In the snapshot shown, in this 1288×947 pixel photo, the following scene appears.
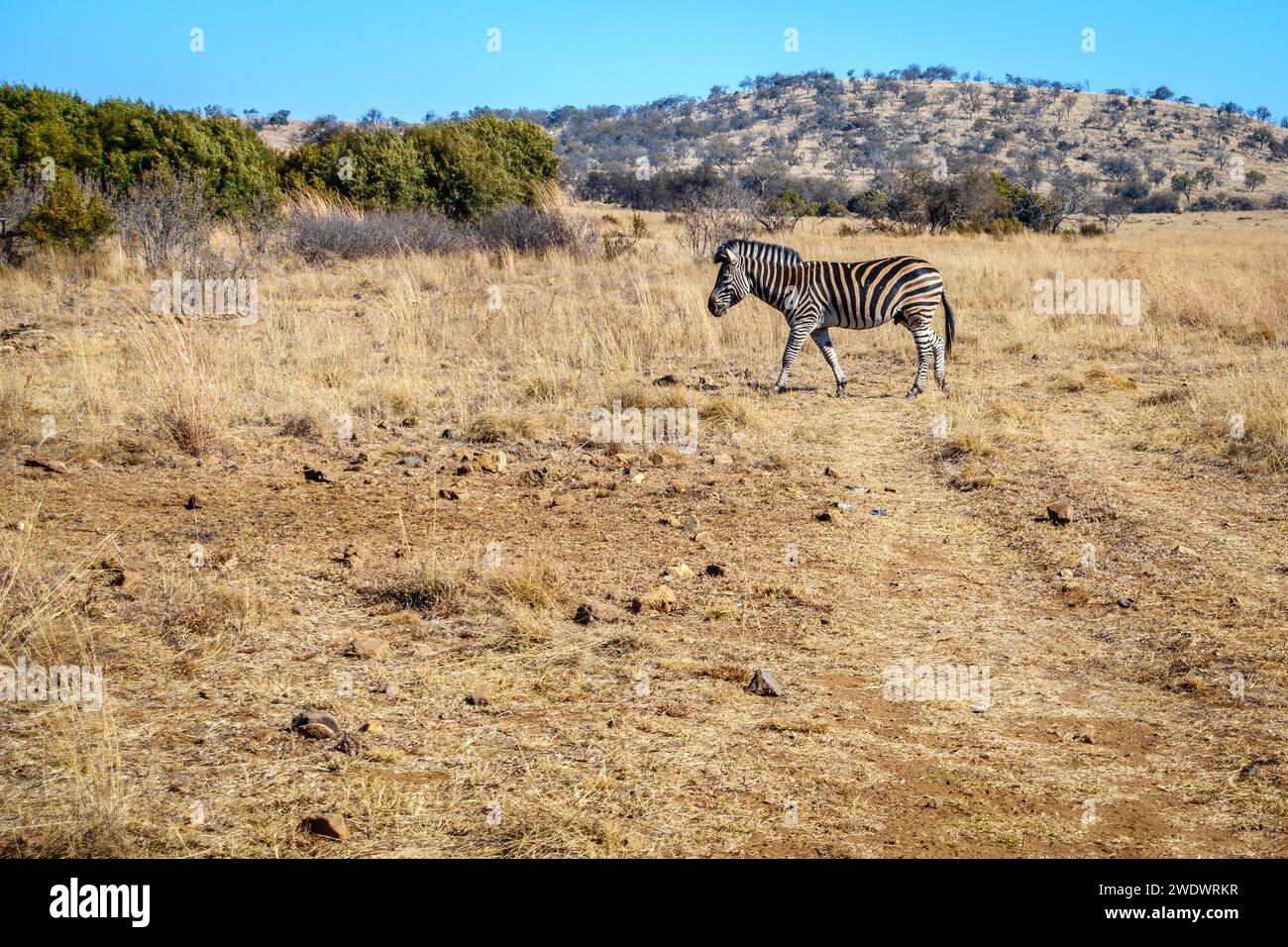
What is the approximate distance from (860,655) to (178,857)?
3.08 metres

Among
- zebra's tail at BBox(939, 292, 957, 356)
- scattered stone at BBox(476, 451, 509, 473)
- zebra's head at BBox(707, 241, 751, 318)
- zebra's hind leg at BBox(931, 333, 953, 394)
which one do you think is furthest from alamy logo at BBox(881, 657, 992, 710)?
zebra's tail at BBox(939, 292, 957, 356)

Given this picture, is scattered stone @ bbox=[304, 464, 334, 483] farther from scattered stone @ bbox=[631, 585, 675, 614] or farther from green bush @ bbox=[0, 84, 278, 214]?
green bush @ bbox=[0, 84, 278, 214]

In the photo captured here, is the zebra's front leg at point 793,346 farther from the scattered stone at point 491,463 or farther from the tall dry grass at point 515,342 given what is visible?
the scattered stone at point 491,463

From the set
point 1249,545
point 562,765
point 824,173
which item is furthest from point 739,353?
point 824,173

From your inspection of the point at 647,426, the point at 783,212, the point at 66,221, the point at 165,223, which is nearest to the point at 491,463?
the point at 647,426

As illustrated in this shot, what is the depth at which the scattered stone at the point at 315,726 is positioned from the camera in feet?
13.3

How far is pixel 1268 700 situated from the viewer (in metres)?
4.50

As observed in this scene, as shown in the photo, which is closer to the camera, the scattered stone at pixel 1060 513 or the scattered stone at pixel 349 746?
the scattered stone at pixel 349 746

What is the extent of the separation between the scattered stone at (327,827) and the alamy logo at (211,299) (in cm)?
1054

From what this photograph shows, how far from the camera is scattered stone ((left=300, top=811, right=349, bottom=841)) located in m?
3.40

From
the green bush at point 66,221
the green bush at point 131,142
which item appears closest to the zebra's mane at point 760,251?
the green bush at point 66,221

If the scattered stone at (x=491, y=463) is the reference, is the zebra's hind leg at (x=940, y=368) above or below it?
above

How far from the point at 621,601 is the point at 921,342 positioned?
6.52m

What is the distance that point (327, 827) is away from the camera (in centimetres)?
342
